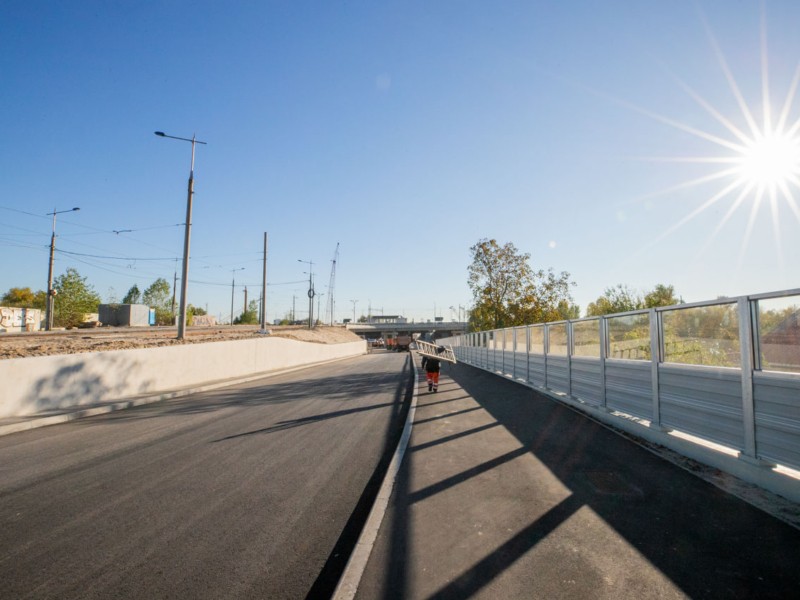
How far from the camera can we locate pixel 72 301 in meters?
59.8

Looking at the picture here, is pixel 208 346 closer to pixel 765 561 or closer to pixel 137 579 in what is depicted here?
pixel 137 579

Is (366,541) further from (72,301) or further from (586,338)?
(72,301)

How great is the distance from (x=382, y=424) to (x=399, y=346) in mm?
71932

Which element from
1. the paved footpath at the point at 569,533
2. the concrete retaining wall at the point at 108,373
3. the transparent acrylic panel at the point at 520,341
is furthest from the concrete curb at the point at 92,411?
the transparent acrylic panel at the point at 520,341

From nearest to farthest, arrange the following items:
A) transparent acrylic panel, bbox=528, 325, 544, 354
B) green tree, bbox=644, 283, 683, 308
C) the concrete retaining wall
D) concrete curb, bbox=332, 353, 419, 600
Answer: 1. concrete curb, bbox=332, 353, 419, 600
2. the concrete retaining wall
3. transparent acrylic panel, bbox=528, 325, 544, 354
4. green tree, bbox=644, 283, 683, 308

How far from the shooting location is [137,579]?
3.01 meters

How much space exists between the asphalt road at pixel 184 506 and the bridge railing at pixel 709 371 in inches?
184

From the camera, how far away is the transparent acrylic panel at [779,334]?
4707mm

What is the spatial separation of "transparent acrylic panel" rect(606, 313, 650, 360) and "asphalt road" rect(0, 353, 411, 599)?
4939mm

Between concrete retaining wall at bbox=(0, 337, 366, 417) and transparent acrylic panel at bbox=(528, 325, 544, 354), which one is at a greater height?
transparent acrylic panel at bbox=(528, 325, 544, 354)

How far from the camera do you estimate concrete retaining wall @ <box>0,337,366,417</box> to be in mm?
9336

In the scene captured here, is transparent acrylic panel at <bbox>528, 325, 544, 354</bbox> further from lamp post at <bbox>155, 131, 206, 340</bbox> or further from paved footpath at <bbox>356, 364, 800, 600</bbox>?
lamp post at <bbox>155, 131, 206, 340</bbox>

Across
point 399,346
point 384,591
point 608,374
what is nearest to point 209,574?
point 384,591

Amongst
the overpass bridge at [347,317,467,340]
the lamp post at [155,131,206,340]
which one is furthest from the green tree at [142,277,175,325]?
the lamp post at [155,131,206,340]
